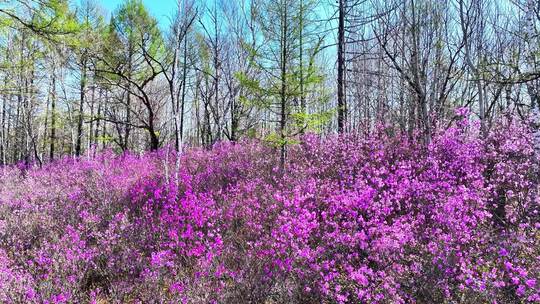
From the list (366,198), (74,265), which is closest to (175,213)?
(74,265)

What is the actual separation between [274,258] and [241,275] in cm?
54

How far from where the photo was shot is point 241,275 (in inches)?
170

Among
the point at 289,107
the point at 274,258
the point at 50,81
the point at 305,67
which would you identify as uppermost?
the point at 50,81

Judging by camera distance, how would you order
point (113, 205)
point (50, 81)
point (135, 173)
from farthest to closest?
point (50, 81)
point (135, 173)
point (113, 205)

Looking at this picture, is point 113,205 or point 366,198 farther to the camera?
point 113,205

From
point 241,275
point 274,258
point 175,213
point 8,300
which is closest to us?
point 8,300

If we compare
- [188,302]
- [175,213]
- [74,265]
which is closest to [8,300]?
[74,265]

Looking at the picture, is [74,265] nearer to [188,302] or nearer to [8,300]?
[8,300]

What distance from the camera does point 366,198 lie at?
5.52 m

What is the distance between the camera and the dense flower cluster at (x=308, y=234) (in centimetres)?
393

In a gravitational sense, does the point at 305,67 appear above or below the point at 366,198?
above

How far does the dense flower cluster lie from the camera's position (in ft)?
12.9

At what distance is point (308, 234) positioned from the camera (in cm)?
493

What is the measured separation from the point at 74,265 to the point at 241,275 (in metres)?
2.41
